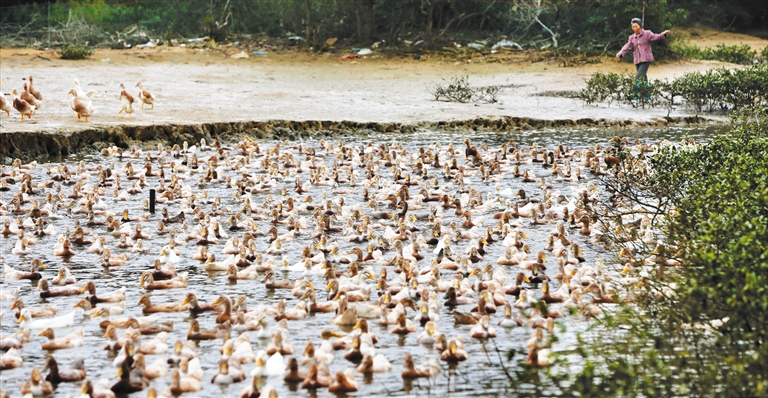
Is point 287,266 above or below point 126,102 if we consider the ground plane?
below

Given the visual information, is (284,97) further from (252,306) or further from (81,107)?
(252,306)

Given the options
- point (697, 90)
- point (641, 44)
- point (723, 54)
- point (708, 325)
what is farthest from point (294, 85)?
point (708, 325)

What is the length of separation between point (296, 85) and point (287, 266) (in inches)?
642

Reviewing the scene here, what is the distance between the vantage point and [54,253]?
440 inches

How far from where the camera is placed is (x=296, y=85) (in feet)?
86.9

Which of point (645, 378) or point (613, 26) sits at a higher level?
point (613, 26)

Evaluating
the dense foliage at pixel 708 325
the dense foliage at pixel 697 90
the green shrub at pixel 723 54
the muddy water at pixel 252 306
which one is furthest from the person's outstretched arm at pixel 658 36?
the dense foliage at pixel 708 325

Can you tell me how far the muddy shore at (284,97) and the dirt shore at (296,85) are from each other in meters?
0.03

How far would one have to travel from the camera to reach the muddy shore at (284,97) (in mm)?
19141

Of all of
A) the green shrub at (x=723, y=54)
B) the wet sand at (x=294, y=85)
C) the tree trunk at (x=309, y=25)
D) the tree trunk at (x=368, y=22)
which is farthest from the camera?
the tree trunk at (x=368, y=22)

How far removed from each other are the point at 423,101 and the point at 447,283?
48.6 ft

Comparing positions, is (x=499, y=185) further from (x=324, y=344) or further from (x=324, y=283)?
(x=324, y=344)

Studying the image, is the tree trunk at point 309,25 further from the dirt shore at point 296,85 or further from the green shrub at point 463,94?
the green shrub at point 463,94

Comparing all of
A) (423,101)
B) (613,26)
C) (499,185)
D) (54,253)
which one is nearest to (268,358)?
(54,253)
